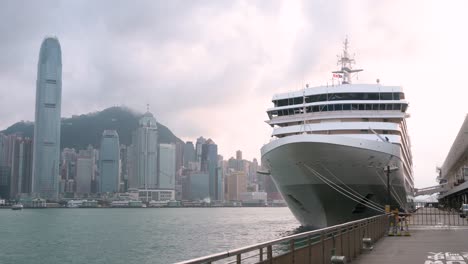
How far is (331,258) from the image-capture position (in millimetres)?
12805

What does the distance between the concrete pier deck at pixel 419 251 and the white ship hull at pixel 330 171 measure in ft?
23.5

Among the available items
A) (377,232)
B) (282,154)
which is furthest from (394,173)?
(377,232)

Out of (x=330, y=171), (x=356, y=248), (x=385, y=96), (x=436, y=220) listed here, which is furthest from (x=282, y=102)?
(x=356, y=248)

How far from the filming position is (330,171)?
3150cm

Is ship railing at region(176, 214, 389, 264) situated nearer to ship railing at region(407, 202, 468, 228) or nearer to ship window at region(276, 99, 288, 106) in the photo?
ship railing at region(407, 202, 468, 228)

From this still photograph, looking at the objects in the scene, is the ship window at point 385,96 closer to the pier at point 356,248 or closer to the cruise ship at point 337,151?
Result: the cruise ship at point 337,151

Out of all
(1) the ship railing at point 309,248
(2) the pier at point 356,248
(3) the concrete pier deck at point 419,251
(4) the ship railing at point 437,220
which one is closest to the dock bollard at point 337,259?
(2) the pier at point 356,248

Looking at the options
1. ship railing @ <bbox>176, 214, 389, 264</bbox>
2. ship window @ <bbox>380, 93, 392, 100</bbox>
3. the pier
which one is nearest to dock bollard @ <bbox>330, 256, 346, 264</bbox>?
the pier

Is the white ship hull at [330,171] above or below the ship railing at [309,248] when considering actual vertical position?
above

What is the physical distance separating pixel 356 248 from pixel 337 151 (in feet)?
45.1

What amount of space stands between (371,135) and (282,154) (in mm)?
6309

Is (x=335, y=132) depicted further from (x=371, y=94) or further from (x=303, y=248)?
(x=303, y=248)

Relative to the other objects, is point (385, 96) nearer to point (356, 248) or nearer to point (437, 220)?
point (437, 220)

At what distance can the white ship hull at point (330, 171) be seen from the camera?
100.0 ft
